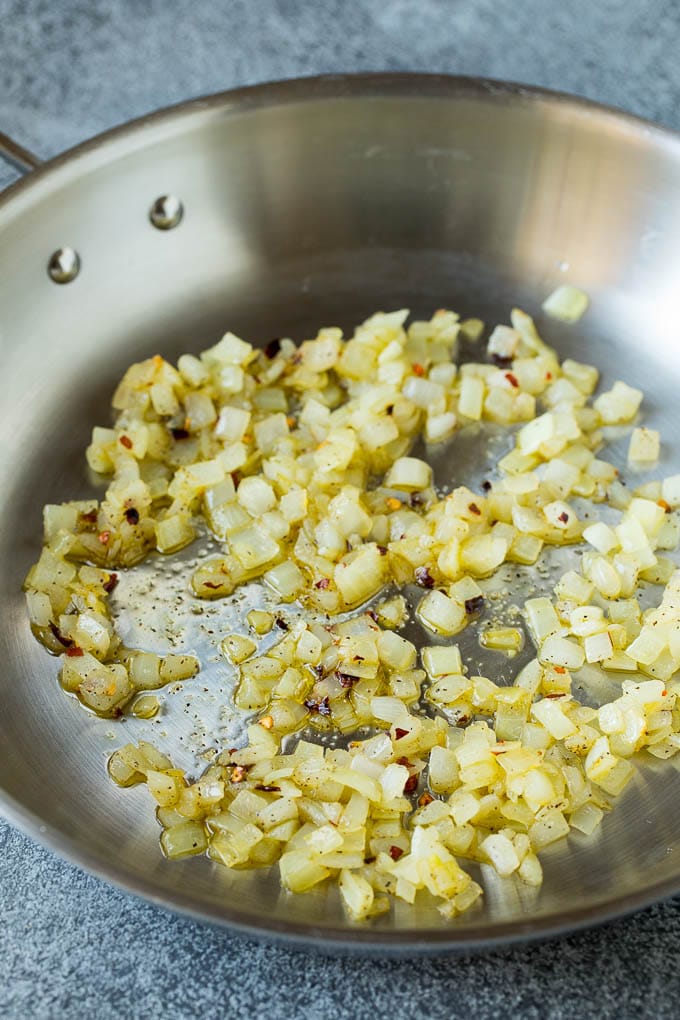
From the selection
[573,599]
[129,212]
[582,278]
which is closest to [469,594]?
[573,599]

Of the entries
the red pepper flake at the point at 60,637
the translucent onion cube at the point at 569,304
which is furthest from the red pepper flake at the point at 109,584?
the translucent onion cube at the point at 569,304

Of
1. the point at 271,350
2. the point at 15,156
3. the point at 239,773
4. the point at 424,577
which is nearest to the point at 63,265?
the point at 15,156

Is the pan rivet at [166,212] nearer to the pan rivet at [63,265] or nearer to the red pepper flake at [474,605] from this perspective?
the pan rivet at [63,265]

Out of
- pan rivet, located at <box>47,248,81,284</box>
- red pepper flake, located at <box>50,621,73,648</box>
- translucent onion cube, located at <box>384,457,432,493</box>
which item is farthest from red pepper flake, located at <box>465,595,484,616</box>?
pan rivet, located at <box>47,248,81,284</box>

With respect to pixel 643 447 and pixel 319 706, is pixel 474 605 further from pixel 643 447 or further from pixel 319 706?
pixel 643 447

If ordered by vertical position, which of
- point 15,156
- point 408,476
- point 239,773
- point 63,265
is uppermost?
point 15,156

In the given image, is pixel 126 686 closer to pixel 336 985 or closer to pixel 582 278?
pixel 336 985
